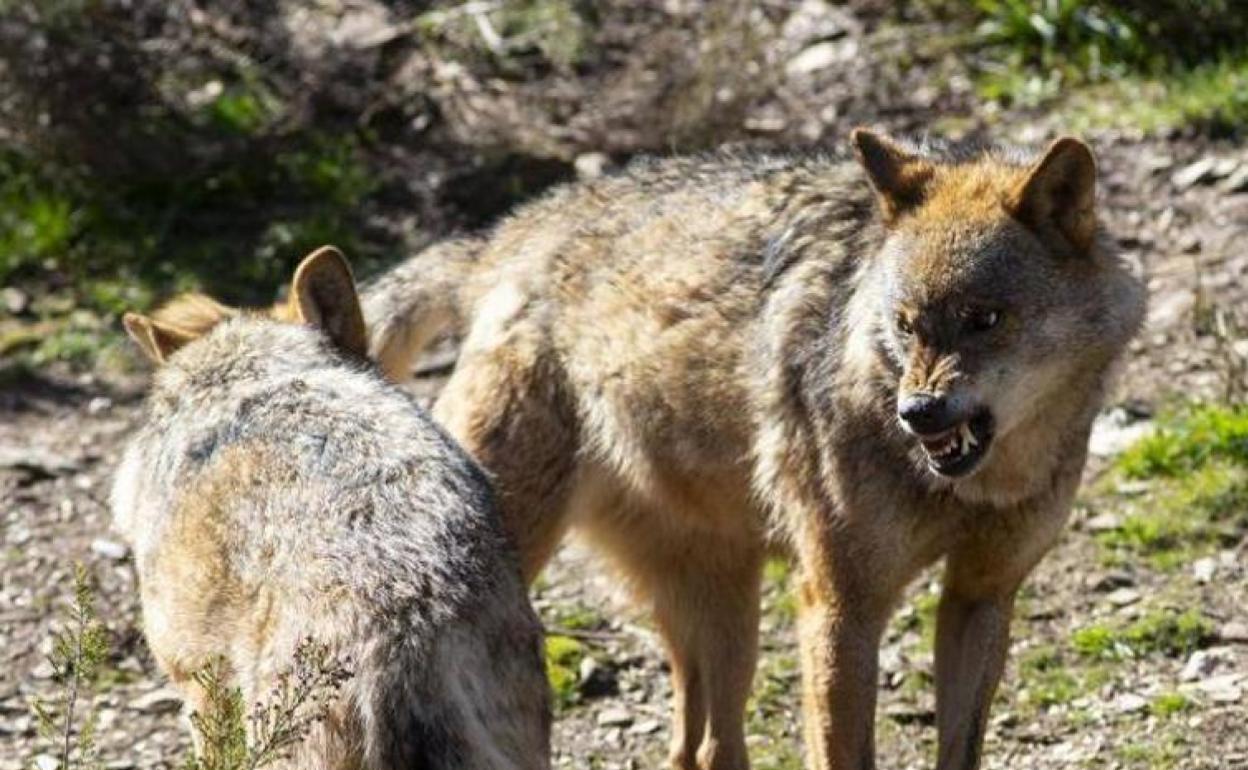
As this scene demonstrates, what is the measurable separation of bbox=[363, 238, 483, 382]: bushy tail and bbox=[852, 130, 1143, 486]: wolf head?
5.43 feet

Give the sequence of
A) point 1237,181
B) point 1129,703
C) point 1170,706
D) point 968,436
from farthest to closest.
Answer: point 1237,181
point 1129,703
point 1170,706
point 968,436

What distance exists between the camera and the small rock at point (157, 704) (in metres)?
7.84

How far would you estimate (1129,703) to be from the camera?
742 cm

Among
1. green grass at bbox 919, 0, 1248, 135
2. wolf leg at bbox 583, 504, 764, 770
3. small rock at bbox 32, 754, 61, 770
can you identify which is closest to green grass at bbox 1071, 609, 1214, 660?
wolf leg at bbox 583, 504, 764, 770

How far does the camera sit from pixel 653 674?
8.16 metres

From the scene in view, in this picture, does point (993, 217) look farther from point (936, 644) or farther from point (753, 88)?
point (753, 88)

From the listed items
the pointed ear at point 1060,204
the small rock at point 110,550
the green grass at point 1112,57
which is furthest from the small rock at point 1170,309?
the small rock at point 110,550

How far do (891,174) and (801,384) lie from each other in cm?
63

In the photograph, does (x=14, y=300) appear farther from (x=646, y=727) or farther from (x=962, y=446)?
(x=962, y=446)

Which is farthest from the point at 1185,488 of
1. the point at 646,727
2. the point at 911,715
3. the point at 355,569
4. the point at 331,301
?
the point at 355,569

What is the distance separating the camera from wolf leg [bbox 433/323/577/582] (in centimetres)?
709

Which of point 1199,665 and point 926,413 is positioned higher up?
point 926,413

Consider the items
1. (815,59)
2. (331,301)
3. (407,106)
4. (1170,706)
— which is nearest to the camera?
(331,301)

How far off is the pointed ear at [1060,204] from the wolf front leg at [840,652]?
40.4 inches
